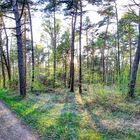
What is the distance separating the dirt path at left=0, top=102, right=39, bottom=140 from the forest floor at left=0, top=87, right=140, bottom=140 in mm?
360

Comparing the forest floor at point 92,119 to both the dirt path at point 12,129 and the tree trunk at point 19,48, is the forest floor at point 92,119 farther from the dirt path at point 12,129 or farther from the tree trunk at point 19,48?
the tree trunk at point 19,48

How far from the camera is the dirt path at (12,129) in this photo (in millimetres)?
9757

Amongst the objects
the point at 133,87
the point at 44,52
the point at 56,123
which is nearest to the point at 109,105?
the point at 133,87

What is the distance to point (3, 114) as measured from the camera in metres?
13.7

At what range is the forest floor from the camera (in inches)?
388

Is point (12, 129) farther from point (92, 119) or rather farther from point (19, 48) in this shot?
point (19, 48)

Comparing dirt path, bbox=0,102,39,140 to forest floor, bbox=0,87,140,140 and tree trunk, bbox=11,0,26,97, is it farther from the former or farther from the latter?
tree trunk, bbox=11,0,26,97

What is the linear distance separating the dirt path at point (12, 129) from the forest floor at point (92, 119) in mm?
360

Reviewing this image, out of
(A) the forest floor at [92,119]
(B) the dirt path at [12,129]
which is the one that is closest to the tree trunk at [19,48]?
(A) the forest floor at [92,119]

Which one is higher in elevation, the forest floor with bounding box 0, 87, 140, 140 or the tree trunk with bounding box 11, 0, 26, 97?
the tree trunk with bounding box 11, 0, 26, 97

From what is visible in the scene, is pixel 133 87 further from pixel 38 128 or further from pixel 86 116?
pixel 38 128

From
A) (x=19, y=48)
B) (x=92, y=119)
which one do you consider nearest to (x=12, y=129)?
(x=92, y=119)

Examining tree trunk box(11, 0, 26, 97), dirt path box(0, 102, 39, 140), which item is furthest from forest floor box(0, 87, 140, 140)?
tree trunk box(11, 0, 26, 97)

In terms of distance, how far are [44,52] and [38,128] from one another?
5165cm
